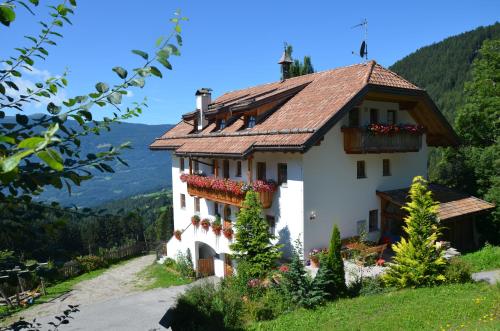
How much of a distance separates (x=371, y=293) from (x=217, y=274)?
11297 millimetres

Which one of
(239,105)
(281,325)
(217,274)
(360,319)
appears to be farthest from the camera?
(217,274)

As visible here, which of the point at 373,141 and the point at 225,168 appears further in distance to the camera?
the point at 225,168

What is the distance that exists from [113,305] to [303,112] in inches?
529

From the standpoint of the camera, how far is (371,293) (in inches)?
561

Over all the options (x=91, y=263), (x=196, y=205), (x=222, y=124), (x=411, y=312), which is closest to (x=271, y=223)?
(x=222, y=124)

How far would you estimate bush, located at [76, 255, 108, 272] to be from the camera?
31172mm

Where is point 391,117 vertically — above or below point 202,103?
below

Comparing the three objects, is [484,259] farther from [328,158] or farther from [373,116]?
[328,158]

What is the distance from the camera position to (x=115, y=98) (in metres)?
2.75

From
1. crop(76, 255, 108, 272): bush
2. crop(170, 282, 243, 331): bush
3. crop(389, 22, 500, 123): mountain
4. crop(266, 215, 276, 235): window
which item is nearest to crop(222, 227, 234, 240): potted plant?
crop(266, 215, 276, 235): window

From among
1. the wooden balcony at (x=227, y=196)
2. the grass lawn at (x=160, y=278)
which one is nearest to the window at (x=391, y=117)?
the wooden balcony at (x=227, y=196)

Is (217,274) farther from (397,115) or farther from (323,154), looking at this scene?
(397,115)

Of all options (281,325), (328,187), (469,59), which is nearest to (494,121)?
(328,187)

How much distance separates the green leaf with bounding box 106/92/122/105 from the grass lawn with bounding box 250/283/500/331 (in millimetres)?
9440
